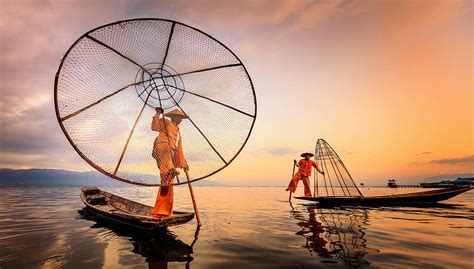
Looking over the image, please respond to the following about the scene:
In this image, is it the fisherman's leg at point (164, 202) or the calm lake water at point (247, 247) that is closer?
the calm lake water at point (247, 247)

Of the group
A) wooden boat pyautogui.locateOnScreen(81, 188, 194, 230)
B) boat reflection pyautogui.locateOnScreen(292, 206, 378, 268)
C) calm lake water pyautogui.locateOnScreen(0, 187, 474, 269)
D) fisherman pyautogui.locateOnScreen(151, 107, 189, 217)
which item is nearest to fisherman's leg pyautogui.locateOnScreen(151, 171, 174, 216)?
fisherman pyautogui.locateOnScreen(151, 107, 189, 217)

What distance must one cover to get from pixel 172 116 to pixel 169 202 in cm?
258

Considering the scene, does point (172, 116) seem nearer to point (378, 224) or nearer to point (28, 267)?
point (28, 267)

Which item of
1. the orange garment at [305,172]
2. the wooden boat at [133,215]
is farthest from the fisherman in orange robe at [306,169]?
the wooden boat at [133,215]

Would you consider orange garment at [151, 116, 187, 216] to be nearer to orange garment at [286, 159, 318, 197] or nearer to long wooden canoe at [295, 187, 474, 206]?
A: long wooden canoe at [295, 187, 474, 206]

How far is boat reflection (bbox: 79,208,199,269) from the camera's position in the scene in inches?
186

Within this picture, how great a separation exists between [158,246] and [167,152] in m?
2.42

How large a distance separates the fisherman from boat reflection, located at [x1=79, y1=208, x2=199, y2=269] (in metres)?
0.66

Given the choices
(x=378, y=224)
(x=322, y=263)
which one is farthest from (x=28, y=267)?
(x=378, y=224)

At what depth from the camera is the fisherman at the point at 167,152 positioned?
6555mm

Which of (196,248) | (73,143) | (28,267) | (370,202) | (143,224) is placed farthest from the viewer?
(370,202)

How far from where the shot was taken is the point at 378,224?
8.55 metres

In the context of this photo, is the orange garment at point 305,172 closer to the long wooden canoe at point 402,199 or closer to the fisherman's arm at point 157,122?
the long wooden canoe at point 402,199

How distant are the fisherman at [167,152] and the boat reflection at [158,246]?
25.8 inches
